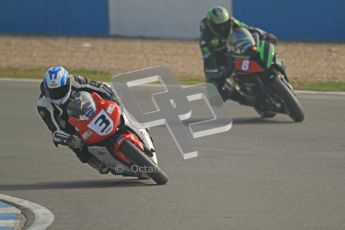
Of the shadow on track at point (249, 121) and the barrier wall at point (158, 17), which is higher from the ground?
the shadow on track at point (249, 121)

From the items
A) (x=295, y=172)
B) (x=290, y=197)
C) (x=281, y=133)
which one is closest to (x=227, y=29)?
(x=281, y=133)

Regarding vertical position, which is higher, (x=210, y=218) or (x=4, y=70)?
(x=210, y=218)

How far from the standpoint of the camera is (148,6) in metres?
24.1

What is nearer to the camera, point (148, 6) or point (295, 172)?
point (295, 172)

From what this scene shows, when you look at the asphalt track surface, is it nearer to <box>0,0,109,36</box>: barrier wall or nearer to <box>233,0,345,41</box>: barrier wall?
<box>233,0,345,41</box>: barrier wall

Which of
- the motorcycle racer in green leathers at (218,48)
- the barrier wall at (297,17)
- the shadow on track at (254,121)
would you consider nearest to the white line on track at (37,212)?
the shadow on track at (254,121)

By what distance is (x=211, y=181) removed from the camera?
10.3 m

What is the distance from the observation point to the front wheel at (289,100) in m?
13.9

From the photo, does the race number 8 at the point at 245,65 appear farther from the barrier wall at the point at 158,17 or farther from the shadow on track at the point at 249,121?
the barrier wall at the point at 158,17

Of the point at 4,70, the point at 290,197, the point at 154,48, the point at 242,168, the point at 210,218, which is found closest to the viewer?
the point at 210,218

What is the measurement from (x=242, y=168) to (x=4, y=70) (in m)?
10.1

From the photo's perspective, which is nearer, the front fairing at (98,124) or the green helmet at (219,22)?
the front fairing at (98,124)

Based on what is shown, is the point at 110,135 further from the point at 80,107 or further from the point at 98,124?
the point at 80,107

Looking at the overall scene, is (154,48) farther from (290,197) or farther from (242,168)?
(290,197)
